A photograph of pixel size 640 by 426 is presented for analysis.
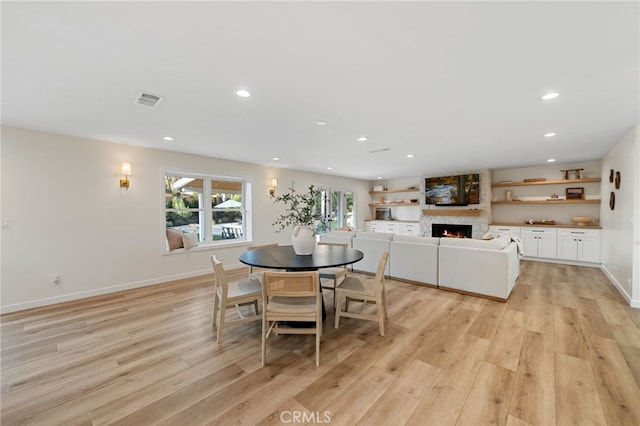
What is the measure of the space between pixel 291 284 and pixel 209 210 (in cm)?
388

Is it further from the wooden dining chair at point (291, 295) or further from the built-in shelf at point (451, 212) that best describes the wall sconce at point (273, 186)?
the built-in shelf at point (451, 212)

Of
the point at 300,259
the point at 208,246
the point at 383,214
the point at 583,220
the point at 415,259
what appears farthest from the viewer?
the point at 383,214

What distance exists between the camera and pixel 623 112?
2867 millimetres

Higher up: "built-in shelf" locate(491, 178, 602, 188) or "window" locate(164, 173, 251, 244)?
"built-in shelf" locate(491, 178, 602, 188)

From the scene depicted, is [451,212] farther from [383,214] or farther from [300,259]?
[300,259]

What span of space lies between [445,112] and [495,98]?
1.58 feet

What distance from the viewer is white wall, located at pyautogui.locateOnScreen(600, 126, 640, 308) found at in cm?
326

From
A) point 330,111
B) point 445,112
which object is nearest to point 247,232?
point 330,111

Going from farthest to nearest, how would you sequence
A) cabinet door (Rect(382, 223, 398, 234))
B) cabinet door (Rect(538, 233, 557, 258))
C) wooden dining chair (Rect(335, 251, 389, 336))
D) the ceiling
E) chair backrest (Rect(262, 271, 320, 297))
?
cabinet door (Rect(382, 223, 398, 234)), cabinet door (Rect(538, 233, 557, 258)), wooden dining chair (Rect(335, 251, 389, 336)), chair backrest (Rect(262, 271, 320, 297)), the ceiling

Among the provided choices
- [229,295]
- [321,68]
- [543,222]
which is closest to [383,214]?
[543,222]

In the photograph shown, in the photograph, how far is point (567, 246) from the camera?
5.82m

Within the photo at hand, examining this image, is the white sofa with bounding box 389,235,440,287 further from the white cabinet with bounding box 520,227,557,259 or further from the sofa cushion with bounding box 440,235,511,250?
the white cabinet with bounding box 520,227,557,259

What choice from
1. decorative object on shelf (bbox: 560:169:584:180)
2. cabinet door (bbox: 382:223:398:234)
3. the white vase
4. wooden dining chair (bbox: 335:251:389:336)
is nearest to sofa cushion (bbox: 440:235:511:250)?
wooden dining chair (bbox: 335:251:389:336)

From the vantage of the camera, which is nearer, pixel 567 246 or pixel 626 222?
pixel 626 222
